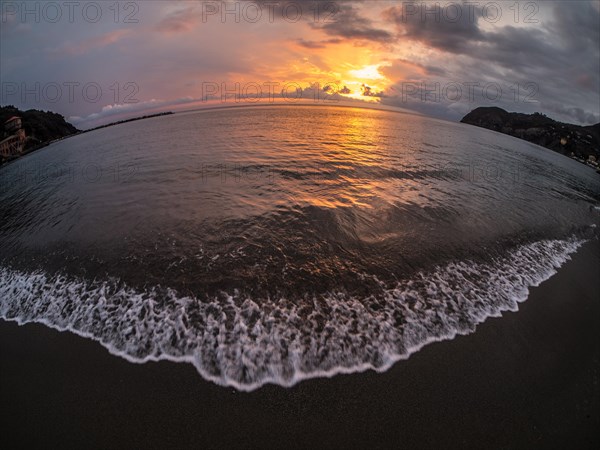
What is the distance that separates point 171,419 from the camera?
6074 mm

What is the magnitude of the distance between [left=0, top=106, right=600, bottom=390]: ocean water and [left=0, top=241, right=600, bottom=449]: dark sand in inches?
21.3

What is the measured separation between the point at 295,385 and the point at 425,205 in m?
16.2

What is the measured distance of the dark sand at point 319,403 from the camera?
19.2 feet

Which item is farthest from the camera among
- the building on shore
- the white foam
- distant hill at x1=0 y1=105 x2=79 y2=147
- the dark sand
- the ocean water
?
distant hill at x1=0 y1=105 x2=79 y2=147

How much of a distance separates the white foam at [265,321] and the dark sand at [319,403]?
16.2 inches

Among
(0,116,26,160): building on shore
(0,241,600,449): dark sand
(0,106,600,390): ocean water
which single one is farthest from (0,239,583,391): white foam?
(0,116,26,160): building on shore

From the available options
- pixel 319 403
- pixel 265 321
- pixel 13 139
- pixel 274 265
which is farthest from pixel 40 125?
pixel 319 403

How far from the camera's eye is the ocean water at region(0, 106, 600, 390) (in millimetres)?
8188

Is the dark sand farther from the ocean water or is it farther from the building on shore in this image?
the building on shore

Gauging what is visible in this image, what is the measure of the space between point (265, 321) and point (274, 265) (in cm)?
311

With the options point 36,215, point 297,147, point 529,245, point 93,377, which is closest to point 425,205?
point 529,245

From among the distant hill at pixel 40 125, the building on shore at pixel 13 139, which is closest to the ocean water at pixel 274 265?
the building on shore at pixel 13 139

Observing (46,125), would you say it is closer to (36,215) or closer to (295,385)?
(36,215)

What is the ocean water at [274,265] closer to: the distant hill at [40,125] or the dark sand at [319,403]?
the dark sand at [319,403]
